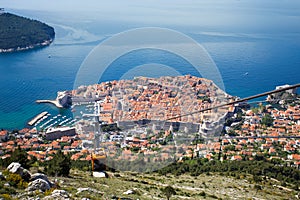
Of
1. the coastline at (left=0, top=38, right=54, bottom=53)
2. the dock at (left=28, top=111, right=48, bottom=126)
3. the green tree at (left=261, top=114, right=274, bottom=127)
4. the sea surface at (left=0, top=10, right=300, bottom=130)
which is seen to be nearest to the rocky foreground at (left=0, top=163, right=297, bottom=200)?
the green tree at (left=261, top=114, right=274, bottom=127)

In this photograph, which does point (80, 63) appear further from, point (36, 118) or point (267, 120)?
point (267, 120)

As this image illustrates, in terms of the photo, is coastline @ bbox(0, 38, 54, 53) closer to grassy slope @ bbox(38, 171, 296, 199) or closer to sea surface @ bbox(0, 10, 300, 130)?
sea surface @ bbox(0, 10, 300, 130)

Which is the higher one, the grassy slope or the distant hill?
the distant hill

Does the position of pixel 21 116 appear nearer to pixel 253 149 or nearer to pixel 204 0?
pixel 253 149

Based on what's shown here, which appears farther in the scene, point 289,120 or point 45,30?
point 45,30

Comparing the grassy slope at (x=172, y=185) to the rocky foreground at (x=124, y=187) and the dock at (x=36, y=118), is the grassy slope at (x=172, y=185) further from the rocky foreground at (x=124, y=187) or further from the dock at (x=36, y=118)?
the dock at (x=36, y=118)

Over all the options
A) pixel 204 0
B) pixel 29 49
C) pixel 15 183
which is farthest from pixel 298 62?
pixel 204 0
